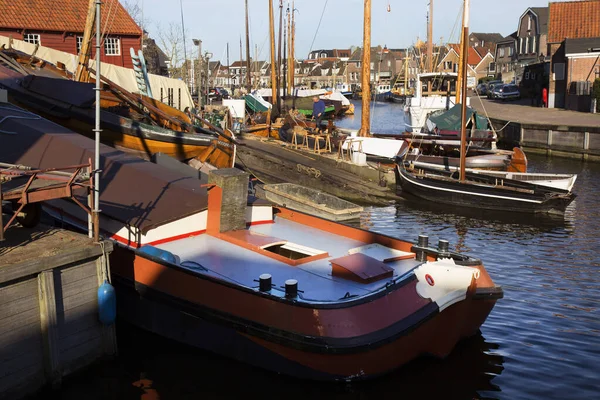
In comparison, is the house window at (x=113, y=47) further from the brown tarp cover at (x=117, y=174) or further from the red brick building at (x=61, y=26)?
the brown tarp cover at (x=117, y=174)

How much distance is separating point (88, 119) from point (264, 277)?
39.9 feet

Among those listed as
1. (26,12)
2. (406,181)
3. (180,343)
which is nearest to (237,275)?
(180,343)

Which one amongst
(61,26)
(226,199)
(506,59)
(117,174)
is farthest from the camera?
(506,59)

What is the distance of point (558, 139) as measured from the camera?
124 ft

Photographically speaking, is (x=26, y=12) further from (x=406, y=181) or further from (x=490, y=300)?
(x=490, y=300)

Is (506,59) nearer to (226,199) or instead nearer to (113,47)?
(113,47)

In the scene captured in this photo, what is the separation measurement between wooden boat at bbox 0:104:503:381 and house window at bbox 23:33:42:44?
73.8ft

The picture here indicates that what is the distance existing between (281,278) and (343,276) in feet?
3.62

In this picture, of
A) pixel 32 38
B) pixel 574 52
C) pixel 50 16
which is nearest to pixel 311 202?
pixel 32 38

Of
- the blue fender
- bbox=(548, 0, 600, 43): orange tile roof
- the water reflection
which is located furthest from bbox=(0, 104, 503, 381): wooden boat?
bbox=(548, 0, 600, 43): orange tile roof

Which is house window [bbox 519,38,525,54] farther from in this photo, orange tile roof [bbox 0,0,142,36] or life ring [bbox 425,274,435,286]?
life ring [bbox 425,274,435,286]

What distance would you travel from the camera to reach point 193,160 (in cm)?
2161

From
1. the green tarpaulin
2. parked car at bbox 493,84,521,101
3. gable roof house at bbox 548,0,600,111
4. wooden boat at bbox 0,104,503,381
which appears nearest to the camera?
wooden boat at bbox 0,104,503,381

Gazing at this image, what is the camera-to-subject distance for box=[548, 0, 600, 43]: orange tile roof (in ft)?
176
